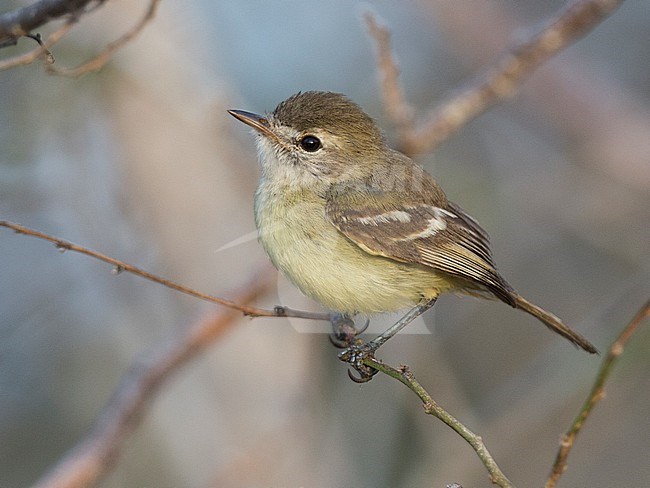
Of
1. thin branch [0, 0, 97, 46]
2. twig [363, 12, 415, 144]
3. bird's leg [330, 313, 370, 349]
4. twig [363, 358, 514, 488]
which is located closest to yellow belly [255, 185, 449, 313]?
bird's leg [330, 313, 370, 349]

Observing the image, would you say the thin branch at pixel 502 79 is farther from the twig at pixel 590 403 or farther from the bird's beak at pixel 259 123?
the twig at pixel 590 403

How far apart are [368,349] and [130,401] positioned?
1.46m

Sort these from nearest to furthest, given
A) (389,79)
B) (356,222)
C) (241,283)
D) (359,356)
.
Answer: (359,356) < (356,222) < (389,79) < (241,283)

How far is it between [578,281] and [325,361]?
217 centimetres

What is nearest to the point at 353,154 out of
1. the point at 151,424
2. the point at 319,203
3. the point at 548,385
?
the point at 319,203

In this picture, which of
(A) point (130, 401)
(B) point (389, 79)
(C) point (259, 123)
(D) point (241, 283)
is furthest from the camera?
(D) point (241, 283)

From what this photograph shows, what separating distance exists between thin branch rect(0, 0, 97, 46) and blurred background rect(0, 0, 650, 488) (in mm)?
2309

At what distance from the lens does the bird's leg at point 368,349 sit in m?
3.08

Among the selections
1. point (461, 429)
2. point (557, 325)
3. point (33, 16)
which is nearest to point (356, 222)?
point (557, 325)

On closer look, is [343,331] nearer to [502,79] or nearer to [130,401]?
[130,401]

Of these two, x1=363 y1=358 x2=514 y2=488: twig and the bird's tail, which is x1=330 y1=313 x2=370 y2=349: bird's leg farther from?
x1=363 y1=358 x2=514 y2=488: twig

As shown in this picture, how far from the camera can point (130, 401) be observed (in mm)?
3959

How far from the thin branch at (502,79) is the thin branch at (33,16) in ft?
7.34

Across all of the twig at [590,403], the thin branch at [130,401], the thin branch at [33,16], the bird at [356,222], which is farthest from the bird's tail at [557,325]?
the thin branch at [33,16]
